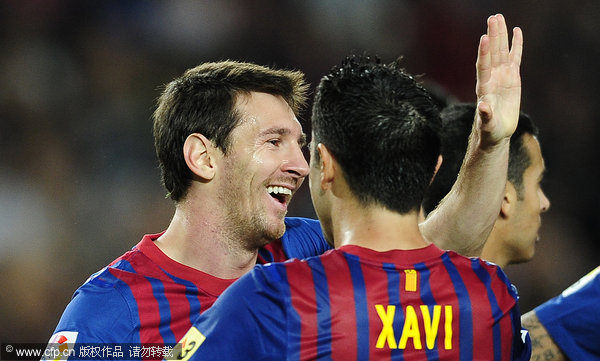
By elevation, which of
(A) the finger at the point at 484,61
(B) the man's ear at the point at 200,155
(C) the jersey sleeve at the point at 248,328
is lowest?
(C) the jersey sleeve at the point at 248,328

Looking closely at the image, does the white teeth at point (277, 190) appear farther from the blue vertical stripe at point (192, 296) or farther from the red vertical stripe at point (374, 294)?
the red vertical stripe at point (374, 294)

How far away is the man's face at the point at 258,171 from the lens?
306cm

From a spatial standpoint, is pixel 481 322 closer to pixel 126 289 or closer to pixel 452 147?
pixel 126 289

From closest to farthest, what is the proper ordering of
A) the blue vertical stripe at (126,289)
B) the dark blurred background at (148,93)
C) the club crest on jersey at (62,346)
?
the club crest on jersey at (62,346)
the blue vertical stripe at (126,289)
the dark blurred background at (148,93)

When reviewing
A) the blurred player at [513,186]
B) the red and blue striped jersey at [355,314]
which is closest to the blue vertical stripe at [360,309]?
the red and blue striped jersey at [355,314]

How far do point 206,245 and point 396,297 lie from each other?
1157 mm

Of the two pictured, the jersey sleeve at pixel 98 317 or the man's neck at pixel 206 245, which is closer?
the jersey sleeve at pixel 98 317

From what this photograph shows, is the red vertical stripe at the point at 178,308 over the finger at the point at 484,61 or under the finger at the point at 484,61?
under

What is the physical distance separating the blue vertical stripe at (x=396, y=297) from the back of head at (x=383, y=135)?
17 centimetres

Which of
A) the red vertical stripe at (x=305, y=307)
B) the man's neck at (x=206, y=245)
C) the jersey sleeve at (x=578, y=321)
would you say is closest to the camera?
the red vertical stripe at (x=305, y=307)

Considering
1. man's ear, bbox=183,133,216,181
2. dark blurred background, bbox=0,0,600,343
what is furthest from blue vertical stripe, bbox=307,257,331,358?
dark blurred background, bbox=0,0,600,343

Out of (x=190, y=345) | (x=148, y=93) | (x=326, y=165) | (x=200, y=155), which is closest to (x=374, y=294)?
(x=326, y=165)

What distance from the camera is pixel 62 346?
8.59 ft

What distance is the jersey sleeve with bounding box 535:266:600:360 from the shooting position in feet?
10.3
